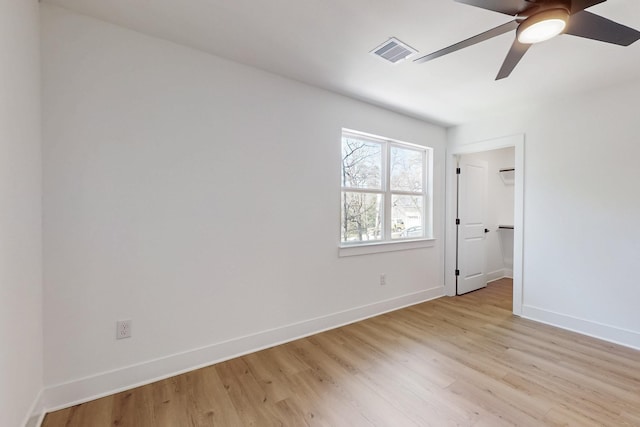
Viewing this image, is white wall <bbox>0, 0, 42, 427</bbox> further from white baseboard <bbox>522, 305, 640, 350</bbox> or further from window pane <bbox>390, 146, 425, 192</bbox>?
white baseboard <bbox>522, 305, 640, 350</bbox>

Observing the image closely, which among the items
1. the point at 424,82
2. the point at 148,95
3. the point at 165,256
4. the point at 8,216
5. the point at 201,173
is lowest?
the point at 165,256

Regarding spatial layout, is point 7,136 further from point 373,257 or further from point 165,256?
point 373,257

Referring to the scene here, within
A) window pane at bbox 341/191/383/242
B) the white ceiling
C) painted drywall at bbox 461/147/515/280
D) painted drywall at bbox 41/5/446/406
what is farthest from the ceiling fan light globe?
painted drywall at bbox 461/147/515/280

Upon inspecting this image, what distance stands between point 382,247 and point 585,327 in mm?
2169

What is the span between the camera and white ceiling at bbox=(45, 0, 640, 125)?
1704 millimetres

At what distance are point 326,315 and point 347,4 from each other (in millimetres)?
2631

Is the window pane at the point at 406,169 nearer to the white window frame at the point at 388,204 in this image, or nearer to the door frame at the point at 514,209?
the white window frame at the point at 388,204

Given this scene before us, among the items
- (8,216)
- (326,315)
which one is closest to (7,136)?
(8,216)

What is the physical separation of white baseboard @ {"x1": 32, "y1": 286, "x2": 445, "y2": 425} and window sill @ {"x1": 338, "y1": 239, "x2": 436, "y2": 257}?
2.10 ft

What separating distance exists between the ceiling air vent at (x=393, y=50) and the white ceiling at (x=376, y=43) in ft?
0.16

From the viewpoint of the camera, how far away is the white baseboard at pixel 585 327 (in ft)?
8.46

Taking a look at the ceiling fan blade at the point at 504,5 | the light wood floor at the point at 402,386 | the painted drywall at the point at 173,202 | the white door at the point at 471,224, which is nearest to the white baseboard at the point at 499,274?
the white door at the point at 471,224

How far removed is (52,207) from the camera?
1706mm

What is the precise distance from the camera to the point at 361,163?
3.29 metres
